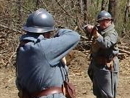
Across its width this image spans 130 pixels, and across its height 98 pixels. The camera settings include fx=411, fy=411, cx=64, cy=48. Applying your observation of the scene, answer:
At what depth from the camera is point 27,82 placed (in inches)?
161

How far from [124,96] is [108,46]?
9.49 ft

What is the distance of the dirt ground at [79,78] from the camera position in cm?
951

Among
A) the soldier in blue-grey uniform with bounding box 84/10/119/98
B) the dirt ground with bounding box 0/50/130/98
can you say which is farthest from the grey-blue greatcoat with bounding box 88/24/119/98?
the dirt ground with bounding box 0/50/130/98

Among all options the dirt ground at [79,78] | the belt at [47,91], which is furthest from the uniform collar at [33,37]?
the dirt ground at [79,78]

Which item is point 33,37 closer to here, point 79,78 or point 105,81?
point 105,81

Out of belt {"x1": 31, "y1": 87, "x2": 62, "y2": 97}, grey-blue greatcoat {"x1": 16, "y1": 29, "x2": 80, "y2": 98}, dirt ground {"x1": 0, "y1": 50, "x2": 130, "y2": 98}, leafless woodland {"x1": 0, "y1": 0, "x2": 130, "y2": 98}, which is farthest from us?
leafless woodland {"x1": 0, "y1": 0, "x2": 130, "y2": 98}

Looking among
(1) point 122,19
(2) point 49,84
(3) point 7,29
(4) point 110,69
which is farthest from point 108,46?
(1) point 122,19

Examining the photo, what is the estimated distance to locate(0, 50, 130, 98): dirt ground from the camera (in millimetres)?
9512

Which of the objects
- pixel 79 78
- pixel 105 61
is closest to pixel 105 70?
pixel 105 61

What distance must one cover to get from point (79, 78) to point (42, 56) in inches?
276

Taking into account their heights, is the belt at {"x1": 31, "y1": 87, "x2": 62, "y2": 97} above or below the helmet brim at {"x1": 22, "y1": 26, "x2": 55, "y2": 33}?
below

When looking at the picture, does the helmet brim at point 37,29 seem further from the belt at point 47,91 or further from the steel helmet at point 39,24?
the belt at point 47,91

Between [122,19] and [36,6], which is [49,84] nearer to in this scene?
[36,6]

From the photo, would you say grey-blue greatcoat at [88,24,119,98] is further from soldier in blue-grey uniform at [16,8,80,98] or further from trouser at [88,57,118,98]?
soldier in blue-grey uniform at [16,8,80,98]
